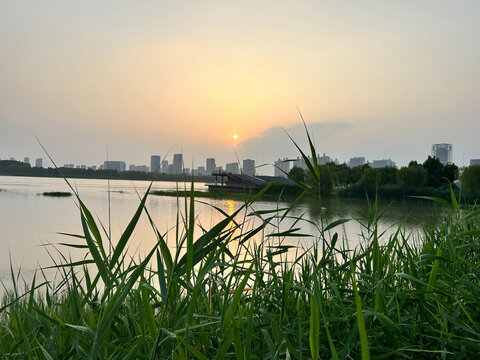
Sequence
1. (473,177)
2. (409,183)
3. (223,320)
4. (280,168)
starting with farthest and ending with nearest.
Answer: (409,183) < (473,177) < (280,168) < (223,320)

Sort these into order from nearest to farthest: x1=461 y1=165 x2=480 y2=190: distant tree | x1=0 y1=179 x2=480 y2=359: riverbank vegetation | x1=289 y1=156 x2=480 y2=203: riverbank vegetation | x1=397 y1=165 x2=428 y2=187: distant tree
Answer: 1. x1=0 y1=179 x2=480 y2=359: riverbank vegetation
2. x1=461 y1=165 x2=480 y2=190: distant tree
3. x1=289 y1=156 x2=480 y2=203: riverbank vegetation
4. x1=397 y1=165 x2=428 y2=187: distant tree

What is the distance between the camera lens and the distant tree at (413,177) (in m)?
24.7

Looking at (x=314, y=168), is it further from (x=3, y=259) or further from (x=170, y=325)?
(x=3, y=259)

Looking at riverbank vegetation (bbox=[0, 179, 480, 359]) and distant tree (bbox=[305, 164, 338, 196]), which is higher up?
distant tree (bbox=[305, 164, 338, 196])

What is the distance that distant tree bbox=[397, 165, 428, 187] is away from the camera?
24653mm

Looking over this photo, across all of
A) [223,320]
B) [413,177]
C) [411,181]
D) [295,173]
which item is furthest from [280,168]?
[413,177]

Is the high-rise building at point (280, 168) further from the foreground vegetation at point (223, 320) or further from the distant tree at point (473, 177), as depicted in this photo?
the distant tree at point (473, 177)

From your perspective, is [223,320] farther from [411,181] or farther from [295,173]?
[411,181]

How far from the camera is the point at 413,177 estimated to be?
2484 cm

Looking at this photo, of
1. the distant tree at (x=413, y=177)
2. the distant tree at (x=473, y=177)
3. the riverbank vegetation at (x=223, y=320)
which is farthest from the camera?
the distant tree at (x=413, y=177)

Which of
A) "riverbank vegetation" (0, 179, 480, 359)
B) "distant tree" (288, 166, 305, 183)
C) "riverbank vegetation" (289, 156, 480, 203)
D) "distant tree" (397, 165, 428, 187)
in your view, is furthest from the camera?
"distant tree" (397, 165, 428, 187)

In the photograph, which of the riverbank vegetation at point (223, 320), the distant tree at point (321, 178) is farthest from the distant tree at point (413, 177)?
the riverbank vegetation at point (223, 320)

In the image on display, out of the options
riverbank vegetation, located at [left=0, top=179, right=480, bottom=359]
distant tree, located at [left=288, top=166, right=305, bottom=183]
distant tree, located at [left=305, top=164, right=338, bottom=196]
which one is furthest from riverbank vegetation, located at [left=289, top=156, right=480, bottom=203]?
riverbank vegetation, located at [left=0, top=179, right=480, bottom=359]

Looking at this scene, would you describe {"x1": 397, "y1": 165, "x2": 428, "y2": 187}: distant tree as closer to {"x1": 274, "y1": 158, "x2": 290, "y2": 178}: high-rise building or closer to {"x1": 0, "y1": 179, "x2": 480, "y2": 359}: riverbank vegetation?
{"x1": 274, "y1": 158, "x2": 290, "y2": 178}: high-rise building
